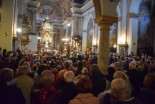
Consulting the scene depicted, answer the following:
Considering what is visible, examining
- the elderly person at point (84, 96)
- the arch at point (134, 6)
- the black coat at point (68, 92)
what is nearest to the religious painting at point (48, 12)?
the arch at point (134, 6)

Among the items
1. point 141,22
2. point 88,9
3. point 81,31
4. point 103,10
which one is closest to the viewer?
point 103,10

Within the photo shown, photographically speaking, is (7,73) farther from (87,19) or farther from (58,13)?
(58,13)

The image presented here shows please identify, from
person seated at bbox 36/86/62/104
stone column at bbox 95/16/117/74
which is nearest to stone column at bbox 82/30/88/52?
stone column at bbox 95/16/117/74

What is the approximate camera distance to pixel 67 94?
2715 millimetres

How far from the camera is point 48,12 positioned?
1412 inches

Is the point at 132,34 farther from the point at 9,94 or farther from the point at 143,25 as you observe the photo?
the point at 9,94

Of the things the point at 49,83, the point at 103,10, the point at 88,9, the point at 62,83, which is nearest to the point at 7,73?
the point at 49,83

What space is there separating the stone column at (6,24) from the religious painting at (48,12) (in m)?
27.7

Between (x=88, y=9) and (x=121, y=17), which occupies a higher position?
(x=88, y=9)

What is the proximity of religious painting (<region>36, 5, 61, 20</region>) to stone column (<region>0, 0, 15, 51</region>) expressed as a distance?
27.7 m

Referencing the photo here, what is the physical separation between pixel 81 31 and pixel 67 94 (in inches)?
948

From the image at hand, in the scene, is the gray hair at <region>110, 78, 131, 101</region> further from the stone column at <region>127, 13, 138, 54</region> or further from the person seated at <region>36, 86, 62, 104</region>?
the stone column at <region>127, 13, 138, 54</region>

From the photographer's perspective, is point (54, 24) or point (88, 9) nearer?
point (88, 9)

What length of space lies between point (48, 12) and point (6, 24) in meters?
28.4
